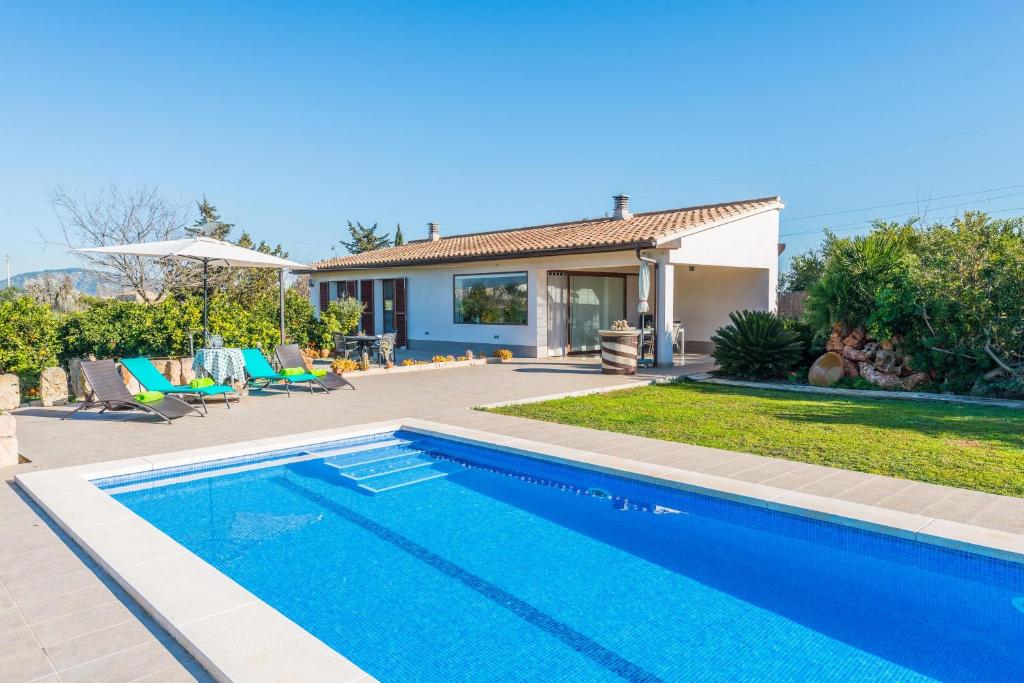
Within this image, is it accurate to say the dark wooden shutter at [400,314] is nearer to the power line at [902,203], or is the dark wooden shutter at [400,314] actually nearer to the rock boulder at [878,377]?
the power line at [902,203]

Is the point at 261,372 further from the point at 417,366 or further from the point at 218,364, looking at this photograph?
the point at 417,366

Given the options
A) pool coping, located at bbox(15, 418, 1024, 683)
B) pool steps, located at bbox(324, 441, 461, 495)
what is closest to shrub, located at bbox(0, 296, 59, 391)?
pool coping, located at bbox(15, 418, 1024, 683)

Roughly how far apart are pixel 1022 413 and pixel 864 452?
4.36 m

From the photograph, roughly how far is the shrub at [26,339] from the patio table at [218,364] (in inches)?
98.2

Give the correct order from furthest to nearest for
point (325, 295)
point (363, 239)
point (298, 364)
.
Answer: point (363, 239), point (325, 295), point (298, 364)

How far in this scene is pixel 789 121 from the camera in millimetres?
23828

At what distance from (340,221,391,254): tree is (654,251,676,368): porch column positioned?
36.7 m

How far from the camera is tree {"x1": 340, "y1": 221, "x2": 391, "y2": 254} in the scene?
162ft

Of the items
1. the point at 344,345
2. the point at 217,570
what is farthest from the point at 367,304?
the point at 217,570

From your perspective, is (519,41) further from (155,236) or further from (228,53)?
(155,236)

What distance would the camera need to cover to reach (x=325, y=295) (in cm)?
2550

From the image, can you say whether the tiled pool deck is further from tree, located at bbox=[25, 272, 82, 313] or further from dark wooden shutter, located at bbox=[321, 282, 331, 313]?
tree, located at bbox=[25, 272, 82, 313]

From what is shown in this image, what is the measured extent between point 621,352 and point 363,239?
125ft

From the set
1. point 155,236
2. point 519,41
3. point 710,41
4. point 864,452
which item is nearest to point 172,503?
point 864,452
